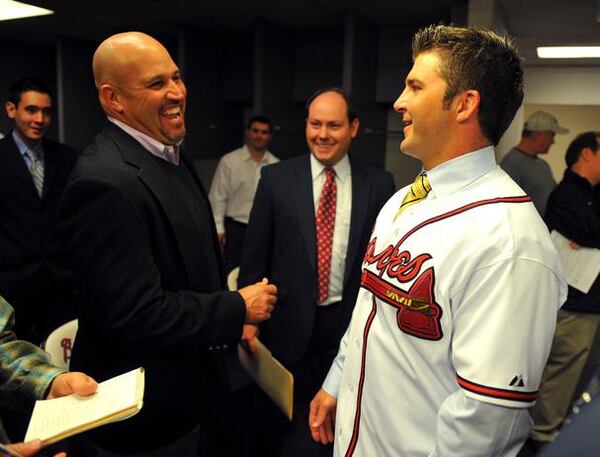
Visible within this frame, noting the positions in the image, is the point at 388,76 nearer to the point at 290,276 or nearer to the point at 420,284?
the point at 290,276

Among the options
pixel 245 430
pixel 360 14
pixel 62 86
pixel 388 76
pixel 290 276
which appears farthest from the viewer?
pixel 62 86

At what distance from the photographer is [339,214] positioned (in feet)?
6.84

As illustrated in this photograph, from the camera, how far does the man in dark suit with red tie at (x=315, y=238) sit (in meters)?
2.02

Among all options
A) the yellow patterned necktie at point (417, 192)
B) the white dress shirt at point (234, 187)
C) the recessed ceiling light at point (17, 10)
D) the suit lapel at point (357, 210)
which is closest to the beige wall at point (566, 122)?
the white dress shirt at point (234, 187)

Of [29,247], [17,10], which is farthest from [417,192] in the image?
[17,10]

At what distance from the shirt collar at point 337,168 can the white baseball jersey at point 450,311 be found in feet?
3.12

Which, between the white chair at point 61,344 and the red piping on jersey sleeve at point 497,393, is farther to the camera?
the white chair at point 61,344

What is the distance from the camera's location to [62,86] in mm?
6195

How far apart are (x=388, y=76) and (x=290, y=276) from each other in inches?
155

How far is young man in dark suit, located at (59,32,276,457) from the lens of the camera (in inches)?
45.9

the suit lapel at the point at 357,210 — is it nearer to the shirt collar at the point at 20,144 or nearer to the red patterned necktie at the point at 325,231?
the red patterned necktie at the point at 325,231

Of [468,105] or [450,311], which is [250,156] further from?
[450,311]

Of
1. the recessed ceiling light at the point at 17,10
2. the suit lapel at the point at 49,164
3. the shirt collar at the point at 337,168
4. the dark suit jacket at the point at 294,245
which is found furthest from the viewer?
the recessed ceiling light at the point at 17,10

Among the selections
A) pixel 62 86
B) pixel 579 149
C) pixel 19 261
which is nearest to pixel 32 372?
pixel 19 261
